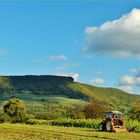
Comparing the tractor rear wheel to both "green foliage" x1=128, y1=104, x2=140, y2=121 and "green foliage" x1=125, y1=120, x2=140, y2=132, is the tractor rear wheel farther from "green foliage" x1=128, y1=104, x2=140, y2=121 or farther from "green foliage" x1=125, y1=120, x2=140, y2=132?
"green foliage" x1=128, y1=104, x2=140, y2=121

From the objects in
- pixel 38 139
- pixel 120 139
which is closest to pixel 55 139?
pixel 38 139

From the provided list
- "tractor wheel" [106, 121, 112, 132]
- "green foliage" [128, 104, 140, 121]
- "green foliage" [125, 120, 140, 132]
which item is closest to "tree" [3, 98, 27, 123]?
"green foliage" [128, 104, 140, 121]

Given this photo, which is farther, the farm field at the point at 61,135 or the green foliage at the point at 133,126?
the green foliage at the point at 133,126

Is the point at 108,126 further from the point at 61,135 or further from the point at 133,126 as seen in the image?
the point at 61,135

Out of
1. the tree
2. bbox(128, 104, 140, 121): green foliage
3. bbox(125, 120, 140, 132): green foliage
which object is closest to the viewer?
bbox(125, 120, 140, 132): green foliage

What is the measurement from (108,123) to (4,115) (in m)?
61.9

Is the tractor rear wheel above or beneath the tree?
beneath

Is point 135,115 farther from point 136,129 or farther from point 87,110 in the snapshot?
point 136,129

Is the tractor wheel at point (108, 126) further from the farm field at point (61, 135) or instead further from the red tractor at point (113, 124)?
the farm field at point (61, 135)

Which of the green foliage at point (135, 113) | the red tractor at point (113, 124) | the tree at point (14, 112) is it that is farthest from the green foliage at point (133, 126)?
the tree at point (14, 112)

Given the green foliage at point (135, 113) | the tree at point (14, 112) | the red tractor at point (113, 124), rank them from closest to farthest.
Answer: the red tractor at point (113, 124) → the green foliage at point (135, 113) → the tree at point (14, 112)

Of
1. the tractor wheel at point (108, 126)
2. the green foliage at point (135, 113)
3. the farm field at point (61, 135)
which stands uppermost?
the green foliage at point (135, 113)

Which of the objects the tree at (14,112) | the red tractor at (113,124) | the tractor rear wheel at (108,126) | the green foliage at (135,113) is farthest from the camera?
the tree at (14,112)

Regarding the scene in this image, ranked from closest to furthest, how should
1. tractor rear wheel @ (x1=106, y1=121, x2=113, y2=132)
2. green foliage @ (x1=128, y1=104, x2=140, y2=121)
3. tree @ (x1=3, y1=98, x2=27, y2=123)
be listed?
tractor rear wheel @ (x1=106, y1=121, x2=113, y2=132)
green foliage @ (x1=128, y1=104, x2=140, y2=121)
tree @ (x1=3, y1=98, x2=27, y2=123)
